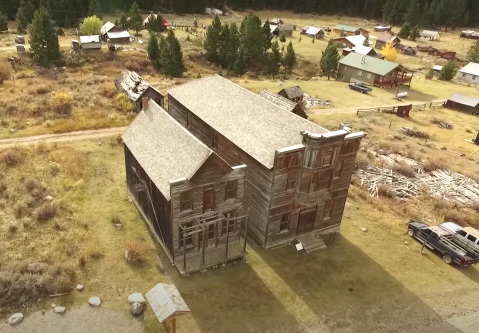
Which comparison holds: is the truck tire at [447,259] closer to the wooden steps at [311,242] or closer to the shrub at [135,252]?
the wooden steps at [311,242]

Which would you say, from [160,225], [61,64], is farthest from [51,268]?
[61,64]

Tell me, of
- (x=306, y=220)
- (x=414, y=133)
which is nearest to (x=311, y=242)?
(x=306, y=220)

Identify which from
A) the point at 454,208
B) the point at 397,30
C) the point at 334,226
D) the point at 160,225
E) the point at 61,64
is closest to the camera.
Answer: the point at 160,225

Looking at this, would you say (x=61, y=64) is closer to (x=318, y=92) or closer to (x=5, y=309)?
(x=318, y=92)

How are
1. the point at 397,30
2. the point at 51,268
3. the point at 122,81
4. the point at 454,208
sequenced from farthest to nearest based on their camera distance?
the point at 397,30
the point at 122,81
the point at 454,208
the point at 51,268

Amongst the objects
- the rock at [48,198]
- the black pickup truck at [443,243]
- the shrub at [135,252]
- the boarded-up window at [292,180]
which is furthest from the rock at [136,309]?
the black pickup truck at [443,243]

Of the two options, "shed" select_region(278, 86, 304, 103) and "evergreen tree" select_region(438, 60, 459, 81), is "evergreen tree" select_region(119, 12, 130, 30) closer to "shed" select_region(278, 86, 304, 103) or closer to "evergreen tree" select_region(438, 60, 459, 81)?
"shed" select_region(278, 86, 304, 103)

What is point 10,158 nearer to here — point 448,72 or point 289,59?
point 289,59
